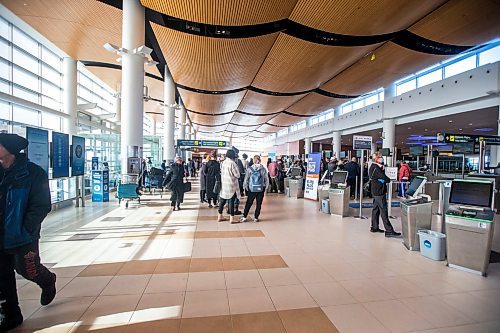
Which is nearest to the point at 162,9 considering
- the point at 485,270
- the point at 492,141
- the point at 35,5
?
the point at 35,5

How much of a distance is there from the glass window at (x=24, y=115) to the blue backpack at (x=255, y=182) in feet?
27.5

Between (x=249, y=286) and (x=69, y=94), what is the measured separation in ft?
40.6

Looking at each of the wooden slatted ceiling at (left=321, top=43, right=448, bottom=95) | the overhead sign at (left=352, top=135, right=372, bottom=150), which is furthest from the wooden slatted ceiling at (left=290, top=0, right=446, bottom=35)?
the overhead sign at (left=352, top=135, right=372, bottom=150)

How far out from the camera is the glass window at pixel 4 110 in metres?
8.07

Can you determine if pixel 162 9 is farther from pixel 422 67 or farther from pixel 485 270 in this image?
pixel 422 67

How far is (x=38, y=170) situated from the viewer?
2.18 metres

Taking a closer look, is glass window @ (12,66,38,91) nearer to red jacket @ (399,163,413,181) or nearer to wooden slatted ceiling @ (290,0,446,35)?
wooden slatted ceiling @ (290,0,446,35)

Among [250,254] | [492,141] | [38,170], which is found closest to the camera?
[38,170]

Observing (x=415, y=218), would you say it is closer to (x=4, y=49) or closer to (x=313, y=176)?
(x=313, y=176)

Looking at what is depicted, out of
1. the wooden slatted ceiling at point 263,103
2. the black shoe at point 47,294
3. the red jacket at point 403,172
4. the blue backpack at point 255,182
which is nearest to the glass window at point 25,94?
the blue backpack at point 255,182

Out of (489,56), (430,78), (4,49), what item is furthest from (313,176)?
(4,49)

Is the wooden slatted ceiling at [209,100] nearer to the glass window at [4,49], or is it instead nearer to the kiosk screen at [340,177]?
the glass window at [4,49]

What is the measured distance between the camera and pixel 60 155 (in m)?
6.34

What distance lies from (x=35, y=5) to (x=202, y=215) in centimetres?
764
